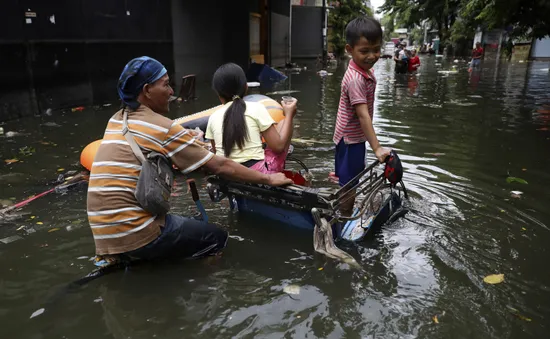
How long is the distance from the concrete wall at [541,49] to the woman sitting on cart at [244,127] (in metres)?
32.8

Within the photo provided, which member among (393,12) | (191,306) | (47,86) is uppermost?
(393,12)

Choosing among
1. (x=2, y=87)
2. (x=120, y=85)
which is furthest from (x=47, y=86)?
(x=120, y=85)

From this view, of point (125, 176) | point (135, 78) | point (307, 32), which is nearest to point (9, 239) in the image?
point (125, 176)

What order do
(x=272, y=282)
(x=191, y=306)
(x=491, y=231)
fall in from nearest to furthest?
(x=191, y=306), (x=272, y=282), (x=491, y=231)

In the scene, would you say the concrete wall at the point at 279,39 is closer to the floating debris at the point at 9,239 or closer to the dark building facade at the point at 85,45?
the dark building facade at the point at 85,45

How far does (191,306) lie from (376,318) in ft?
3.92

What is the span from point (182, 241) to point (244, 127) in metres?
1.04

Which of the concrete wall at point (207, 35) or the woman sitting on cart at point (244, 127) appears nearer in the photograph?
the woman sitting on cart at point (244, 127)

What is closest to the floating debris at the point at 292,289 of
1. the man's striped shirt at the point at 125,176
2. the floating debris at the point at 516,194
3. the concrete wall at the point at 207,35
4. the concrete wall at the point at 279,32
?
the man's striped shirt at the point at 125,176

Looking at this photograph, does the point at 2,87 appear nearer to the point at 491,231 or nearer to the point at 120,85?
the point at 120,85

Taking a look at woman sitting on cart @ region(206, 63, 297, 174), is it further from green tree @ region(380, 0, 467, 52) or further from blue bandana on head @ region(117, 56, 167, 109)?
green tree @ region(380, 0, 467, 52)

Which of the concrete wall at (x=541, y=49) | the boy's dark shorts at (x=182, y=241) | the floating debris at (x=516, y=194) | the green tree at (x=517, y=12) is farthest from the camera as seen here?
the concrete wall at (x=541, y=49)

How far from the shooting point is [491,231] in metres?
3.71

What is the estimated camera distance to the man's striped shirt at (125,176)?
→ 8.66 feet
